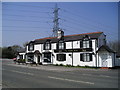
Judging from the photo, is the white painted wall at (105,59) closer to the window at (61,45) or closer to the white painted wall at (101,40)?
the white painted wall at (101,40)

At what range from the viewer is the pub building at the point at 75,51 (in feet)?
97.3

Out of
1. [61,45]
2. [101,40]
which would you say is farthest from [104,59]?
[61,45]

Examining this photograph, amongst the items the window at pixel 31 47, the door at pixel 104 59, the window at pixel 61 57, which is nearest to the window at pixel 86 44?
the door at pixel 104 59

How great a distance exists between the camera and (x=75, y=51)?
3278 centimetres

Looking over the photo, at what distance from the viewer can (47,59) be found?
1478 inches

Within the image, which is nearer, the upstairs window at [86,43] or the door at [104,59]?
the door at [104,59]

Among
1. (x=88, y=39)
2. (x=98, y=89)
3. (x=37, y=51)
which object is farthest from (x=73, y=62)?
(x=98, y=89)

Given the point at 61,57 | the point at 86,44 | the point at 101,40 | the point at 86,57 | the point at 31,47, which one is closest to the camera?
the point at 86,57

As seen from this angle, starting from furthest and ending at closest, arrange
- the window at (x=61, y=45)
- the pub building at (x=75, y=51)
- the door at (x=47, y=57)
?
the door at (x=47, y=57) < the window at (x=61, y=45) < the pub building at (x=75, y=51)

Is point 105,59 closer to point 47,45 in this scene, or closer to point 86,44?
point 86,44

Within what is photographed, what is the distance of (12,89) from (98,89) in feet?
16.4

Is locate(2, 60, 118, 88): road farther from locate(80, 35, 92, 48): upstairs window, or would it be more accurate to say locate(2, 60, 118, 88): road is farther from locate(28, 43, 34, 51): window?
locate(28, 43, 34, 51): window

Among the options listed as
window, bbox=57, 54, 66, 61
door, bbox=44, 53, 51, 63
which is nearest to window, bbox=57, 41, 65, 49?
window, bbox=57, 54, 66, 61

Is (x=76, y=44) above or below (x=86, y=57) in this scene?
above
